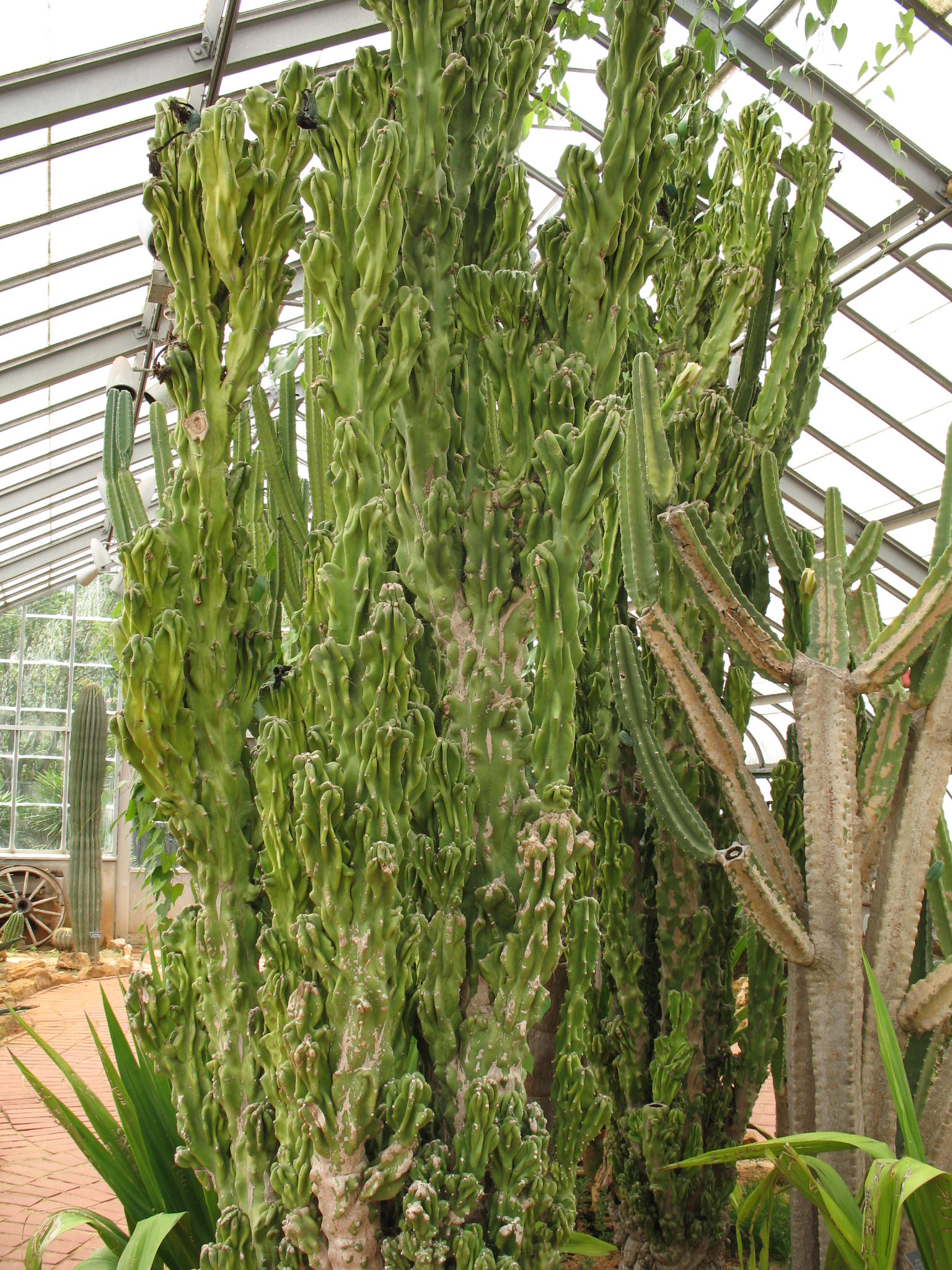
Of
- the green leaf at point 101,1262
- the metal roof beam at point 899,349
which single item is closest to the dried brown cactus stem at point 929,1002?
the green leaf at point 101,1262

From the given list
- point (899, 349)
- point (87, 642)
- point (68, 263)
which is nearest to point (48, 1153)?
point (68, 263)

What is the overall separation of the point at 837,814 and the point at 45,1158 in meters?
3.65

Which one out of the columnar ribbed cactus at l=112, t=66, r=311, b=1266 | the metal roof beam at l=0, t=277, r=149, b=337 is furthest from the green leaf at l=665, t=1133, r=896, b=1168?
the metal roof beam at l=0, t=277, r=149, b=337

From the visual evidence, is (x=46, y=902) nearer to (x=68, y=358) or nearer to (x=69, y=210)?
(x=68, y=358)

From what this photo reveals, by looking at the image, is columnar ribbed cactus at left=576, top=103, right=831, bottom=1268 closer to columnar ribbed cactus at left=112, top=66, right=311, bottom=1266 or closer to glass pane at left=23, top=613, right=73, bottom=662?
columnar ribbed cactus at left=112, top=66, right=311, bottom=1266

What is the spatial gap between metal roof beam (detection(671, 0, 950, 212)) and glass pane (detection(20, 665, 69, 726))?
1177 cm

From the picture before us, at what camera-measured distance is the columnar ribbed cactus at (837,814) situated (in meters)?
2.00

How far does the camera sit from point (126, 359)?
2.72m

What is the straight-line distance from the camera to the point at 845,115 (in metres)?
5.62

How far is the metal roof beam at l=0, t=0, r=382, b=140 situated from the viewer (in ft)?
15.4

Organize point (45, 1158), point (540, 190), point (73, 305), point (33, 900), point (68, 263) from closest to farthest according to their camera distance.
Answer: point (45, 1158), point (68, 263), point (73, 305), point (540, 190), point (33, 900)

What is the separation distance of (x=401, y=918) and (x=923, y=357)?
6.98 m

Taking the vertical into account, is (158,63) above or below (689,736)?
above

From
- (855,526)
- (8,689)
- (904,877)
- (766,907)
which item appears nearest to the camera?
(766,907)
